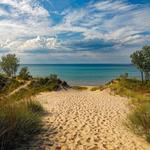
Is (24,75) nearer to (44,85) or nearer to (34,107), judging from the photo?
(44,85)

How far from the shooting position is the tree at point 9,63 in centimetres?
5116

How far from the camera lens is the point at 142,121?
8.16 metres

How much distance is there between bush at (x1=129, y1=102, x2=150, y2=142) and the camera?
8.04m

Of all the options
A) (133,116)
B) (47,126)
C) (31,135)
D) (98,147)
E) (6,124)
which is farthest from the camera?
(47,126)

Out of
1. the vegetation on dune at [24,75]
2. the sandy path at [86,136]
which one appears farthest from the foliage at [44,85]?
the sandy path at [86,136]

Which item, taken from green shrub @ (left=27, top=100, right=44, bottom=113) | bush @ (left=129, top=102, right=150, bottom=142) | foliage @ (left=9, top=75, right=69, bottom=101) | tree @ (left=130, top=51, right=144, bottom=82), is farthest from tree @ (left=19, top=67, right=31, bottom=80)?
bush @ (left=129, top=102, right=150, bottom=142)

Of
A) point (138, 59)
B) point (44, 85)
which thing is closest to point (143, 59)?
point (138, 59)

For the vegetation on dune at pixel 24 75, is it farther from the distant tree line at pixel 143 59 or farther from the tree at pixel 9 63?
the distant tree line at pixel 143 59

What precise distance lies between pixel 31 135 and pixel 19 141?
772 millimetres

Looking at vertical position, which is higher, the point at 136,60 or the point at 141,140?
the point at 136,60

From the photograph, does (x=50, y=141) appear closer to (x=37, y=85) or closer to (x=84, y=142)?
(x=84, y=142)

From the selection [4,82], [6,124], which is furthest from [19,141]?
[4,82]

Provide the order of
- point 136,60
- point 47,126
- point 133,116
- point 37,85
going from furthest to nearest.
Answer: point 136,60 < point 37,85 < point 47,126 < point 133,116

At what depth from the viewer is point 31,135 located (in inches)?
307
